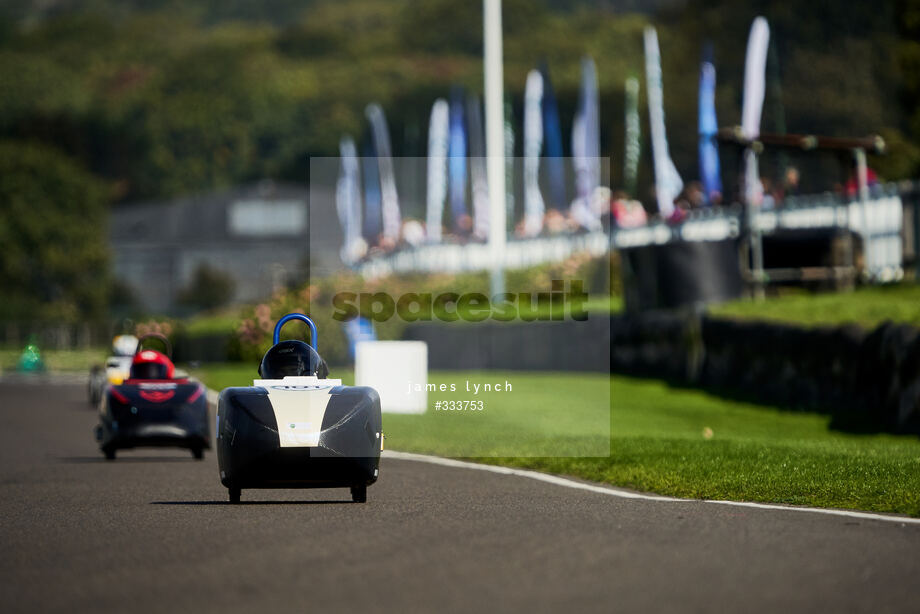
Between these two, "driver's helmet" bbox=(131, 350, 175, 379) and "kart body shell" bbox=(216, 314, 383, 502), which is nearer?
"kart body shell" bbox=(216, 314, 383, 502)

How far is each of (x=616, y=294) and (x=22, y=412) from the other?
17567 mm

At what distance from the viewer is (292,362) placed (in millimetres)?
13266

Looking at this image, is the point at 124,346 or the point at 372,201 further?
the point at 372,201

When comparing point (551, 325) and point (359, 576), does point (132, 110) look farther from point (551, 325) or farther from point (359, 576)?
point (359, 576)

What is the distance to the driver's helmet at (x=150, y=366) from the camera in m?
19.0

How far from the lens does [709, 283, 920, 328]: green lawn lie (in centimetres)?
2420

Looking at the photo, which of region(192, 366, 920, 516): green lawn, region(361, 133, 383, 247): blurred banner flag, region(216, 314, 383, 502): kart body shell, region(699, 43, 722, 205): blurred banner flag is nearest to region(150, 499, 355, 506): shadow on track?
region(216, 314, 383, 502): kart body shell

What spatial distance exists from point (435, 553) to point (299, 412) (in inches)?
123

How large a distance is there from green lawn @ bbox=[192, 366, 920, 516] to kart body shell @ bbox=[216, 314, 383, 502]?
101 inches

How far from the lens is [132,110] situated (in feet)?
433

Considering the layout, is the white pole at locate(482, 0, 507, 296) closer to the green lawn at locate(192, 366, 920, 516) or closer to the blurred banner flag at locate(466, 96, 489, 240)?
the green lawn at locate(192, 366, 920, 516)

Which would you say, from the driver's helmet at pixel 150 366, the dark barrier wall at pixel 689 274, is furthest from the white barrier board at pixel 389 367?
the dark barrier wall at pixel 689 274

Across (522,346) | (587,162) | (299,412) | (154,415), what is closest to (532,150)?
(587,162)

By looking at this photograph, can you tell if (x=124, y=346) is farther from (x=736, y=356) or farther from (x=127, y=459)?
(x=127, y=459)
